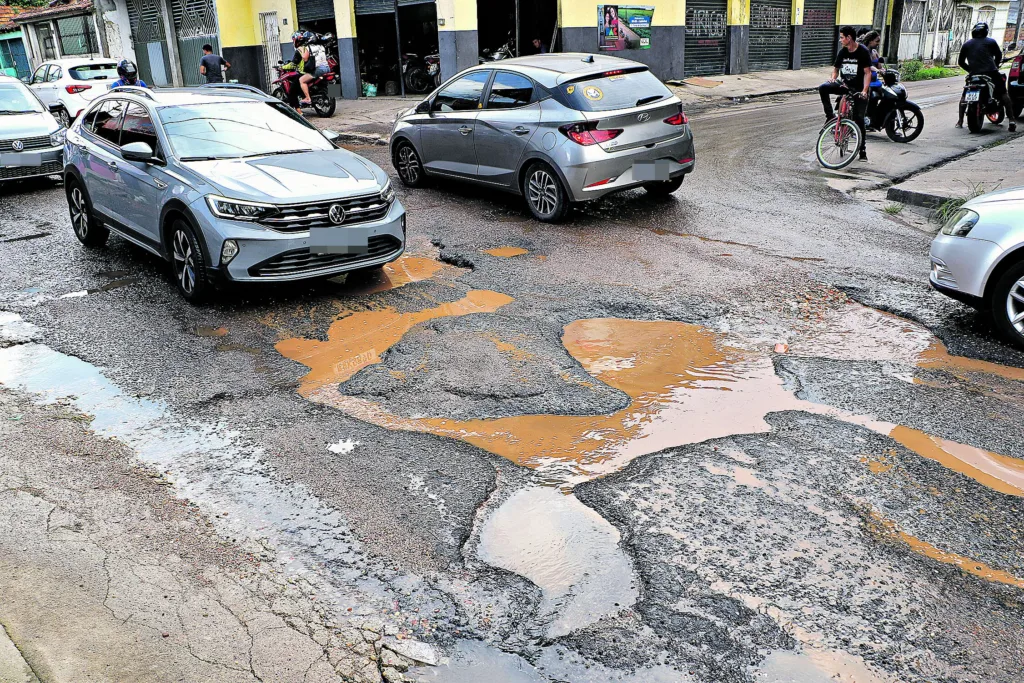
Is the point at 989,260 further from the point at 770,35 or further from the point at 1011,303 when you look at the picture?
the point at 770,35

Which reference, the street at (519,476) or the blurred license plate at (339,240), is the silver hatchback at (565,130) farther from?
the blurred license plate at (339,240)

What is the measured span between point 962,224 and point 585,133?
4.06m

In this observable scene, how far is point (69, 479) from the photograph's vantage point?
14.5 ft

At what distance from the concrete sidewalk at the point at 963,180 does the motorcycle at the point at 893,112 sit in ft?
5.21

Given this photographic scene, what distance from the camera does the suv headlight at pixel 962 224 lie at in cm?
601

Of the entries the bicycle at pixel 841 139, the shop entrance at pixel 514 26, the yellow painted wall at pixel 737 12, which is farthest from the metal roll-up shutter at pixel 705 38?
the bicycle at pixel 841 139

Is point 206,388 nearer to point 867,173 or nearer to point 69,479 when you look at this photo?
point 69,479

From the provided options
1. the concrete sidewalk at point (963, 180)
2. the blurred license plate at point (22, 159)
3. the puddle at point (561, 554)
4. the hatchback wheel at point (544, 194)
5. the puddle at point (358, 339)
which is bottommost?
the puddle at point (561, 554)

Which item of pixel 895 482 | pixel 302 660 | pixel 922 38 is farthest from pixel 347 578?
pixel 922 38

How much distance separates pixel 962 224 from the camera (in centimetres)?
608

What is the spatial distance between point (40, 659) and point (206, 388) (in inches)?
99.7

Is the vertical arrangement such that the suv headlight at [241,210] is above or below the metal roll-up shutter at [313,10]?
below

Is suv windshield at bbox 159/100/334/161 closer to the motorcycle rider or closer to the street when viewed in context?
the street

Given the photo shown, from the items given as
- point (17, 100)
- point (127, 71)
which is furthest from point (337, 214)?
point (127, 71)
